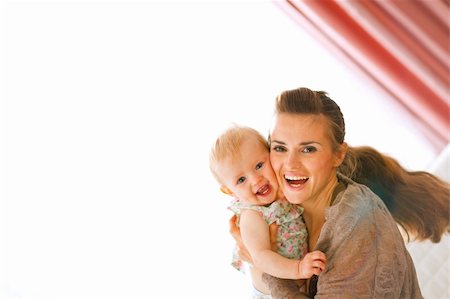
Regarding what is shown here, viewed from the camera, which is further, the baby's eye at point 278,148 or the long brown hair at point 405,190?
the long brown hair at point 405,190

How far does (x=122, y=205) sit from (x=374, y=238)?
0.62 metres

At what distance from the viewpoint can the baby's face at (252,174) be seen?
35.5 inches

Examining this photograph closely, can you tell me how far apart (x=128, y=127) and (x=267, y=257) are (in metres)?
0.51

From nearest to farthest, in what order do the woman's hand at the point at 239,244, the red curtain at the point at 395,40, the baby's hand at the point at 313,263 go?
the baby's hand at the point at 313,263 → the woman's hand at the point at 239,244 → the red curtain at the point at 395,40

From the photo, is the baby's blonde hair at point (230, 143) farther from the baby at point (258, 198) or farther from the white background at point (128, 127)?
the white background at point (128, 127)

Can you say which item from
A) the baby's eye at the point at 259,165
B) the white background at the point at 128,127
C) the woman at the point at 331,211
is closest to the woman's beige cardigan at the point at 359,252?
the woman at the point at 331,211

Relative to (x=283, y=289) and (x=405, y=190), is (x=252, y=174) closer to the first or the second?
(x=283, y=289)

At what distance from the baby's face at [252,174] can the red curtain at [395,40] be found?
0.43 metres

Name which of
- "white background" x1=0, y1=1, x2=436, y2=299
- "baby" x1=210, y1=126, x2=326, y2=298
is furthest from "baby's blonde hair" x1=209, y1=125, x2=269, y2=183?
"white background" x1=0, y1=1, x2=436, y2=299

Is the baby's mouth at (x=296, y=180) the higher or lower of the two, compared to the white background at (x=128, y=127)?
higher

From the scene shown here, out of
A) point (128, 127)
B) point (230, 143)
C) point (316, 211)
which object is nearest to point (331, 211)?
point (316, 211)

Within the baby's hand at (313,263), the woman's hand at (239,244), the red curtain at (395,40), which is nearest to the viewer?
the baby's hand at (313,263)

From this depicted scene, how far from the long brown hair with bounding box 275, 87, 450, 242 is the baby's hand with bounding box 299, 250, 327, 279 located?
0.17 m

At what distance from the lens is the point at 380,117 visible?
1333 mm
